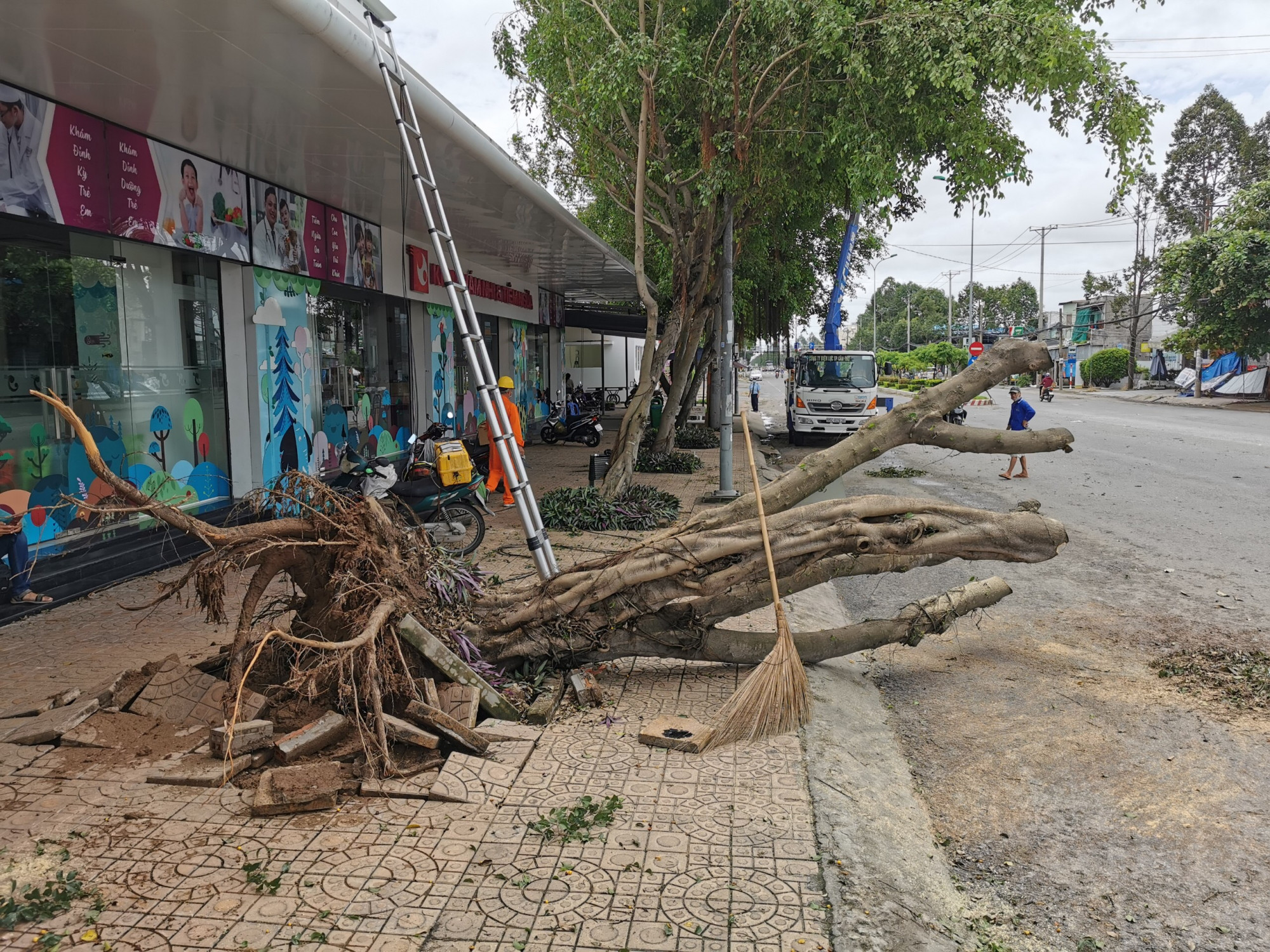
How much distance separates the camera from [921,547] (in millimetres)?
5184

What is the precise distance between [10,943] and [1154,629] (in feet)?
22.4

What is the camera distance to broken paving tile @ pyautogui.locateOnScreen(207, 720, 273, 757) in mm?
3850

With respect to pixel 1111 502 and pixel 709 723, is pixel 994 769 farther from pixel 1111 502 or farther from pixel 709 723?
pixel 1111 502

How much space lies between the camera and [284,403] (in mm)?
10461

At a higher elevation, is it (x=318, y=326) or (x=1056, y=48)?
(x=1056, y=48)

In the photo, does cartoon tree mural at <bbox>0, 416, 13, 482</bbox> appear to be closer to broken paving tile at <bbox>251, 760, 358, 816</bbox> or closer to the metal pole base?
broken paving tile at <bbox>251, 760, 358, 816</bbox>

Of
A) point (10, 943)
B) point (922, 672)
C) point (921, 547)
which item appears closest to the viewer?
point (10, 943)

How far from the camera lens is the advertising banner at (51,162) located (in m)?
6.44

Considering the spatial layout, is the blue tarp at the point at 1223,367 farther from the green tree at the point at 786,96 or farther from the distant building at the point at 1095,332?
the green tree at the point at 786,96

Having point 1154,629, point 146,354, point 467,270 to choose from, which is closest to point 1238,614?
point 1154,629

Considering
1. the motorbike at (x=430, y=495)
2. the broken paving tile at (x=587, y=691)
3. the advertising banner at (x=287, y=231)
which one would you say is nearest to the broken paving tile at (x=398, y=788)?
the broken paving tile at (x=587, y=691)

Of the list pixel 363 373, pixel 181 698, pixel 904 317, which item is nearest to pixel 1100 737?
pixel 181 698

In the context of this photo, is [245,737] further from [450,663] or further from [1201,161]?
[1201,161]

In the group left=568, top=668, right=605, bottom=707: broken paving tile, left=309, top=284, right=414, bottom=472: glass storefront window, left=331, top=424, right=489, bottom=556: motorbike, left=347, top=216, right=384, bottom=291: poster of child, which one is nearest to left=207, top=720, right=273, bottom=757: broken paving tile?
left=568, top=668, right=605, bottom=707: broken paving tile
